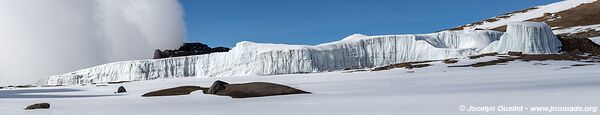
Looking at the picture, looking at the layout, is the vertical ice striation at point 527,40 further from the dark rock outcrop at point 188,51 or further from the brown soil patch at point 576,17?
the dark rock outcrop at point 188,51

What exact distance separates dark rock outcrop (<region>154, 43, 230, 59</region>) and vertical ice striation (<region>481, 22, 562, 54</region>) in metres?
68.8

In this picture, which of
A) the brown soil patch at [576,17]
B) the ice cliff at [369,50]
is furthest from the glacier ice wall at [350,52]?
the brown soil patch at [576,17]

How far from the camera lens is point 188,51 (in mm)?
112812

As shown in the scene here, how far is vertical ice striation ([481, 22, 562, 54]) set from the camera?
5331 centimetres

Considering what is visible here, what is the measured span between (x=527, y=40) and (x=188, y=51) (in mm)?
73800

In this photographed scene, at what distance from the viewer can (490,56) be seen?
4778 cm

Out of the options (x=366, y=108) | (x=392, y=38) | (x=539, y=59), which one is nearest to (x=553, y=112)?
(x=366, y=108)

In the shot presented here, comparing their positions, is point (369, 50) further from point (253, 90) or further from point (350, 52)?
point (253, 90)

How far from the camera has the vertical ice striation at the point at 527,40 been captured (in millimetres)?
53312

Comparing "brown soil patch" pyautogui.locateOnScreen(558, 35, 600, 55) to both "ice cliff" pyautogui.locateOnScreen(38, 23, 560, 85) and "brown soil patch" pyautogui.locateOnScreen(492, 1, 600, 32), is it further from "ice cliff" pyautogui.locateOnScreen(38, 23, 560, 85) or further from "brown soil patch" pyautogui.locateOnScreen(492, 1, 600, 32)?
"brown soil patch" pyautogui.locateOnScreen(492, 1, 600, 32)

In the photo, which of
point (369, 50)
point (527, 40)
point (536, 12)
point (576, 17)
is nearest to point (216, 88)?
point (369, 50)

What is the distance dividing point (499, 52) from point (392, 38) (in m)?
11.0

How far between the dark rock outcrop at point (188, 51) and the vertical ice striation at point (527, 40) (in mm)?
68753

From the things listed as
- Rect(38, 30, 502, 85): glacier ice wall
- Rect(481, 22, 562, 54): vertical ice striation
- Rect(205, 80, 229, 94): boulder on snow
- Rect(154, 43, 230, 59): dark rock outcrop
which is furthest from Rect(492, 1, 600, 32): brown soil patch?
Rect(205, 80, 229, 94): boulder on snow
